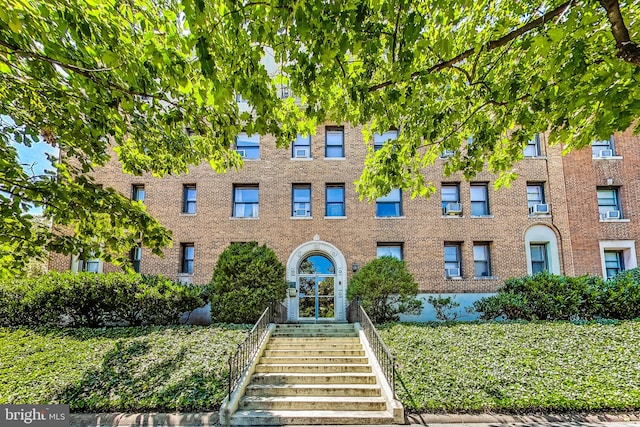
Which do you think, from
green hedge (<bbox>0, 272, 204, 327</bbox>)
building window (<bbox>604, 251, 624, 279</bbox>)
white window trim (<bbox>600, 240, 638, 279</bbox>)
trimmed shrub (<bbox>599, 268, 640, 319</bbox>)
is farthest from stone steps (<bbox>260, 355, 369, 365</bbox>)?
building window (<bbox>604, 251, 624, 279</bbox>)

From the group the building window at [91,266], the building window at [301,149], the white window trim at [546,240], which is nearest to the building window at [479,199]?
the white window trim at [546,240]

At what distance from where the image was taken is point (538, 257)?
16.0m

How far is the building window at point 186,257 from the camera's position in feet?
52.1

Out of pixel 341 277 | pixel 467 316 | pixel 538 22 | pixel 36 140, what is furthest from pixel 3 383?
pixel 467 316

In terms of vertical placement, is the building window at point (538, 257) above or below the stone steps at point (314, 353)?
Result: above

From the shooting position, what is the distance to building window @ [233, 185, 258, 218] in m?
16.3

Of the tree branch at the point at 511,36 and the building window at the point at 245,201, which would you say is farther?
the building window at the point at 245,201

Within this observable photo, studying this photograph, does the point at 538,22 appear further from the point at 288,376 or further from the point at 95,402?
the point at 95,402

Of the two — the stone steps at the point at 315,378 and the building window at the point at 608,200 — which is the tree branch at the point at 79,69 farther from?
the building window at the point at 608,200

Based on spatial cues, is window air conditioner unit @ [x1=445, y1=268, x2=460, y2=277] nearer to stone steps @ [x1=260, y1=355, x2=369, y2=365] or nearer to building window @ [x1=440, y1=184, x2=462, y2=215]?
building window @ [x1=440, y1=184, x2=462, y2=215]

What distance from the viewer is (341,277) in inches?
613

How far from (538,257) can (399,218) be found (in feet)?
21.4

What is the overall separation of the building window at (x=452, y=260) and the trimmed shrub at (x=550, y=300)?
2.25 metres

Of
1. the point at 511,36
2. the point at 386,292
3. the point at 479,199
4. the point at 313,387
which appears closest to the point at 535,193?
→ the point at 479,199
